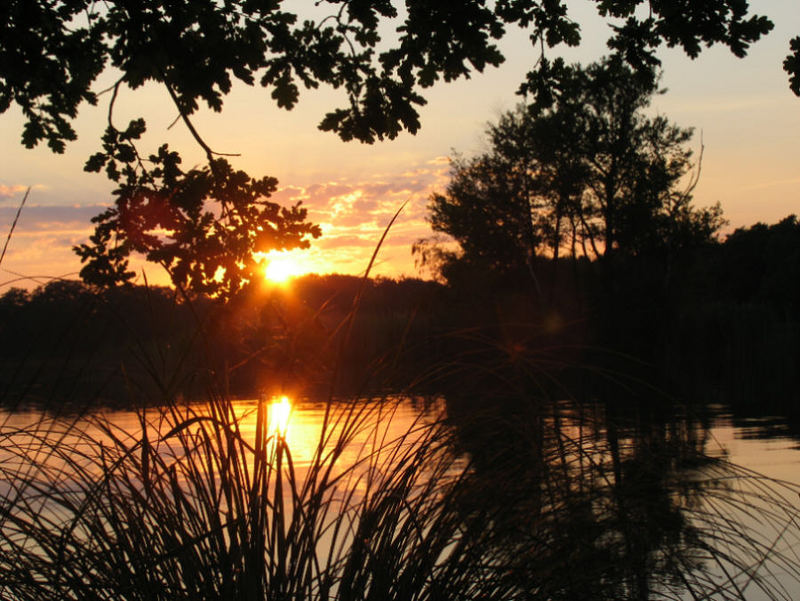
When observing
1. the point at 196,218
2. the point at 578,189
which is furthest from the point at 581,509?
the point at 578,189

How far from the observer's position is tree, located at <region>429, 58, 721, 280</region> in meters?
27.8

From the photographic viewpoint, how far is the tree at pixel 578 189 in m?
27.8

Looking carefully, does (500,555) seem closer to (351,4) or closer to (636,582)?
(636,582)

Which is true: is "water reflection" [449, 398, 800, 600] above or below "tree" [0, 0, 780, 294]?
below

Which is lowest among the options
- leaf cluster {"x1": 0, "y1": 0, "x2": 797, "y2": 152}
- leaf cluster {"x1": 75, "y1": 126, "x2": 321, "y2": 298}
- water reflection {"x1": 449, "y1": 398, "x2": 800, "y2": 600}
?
water reflection {"x1": 449, "y1": 398, "x2": 800, "y2": 600}

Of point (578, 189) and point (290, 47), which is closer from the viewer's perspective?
point (290, 47)

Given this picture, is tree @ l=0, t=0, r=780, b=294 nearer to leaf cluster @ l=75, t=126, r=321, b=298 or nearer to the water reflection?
leaf cluster @ l=75, t=126, r=321, b=298

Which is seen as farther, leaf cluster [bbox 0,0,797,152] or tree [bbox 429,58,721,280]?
tree [bbox 429,58,721,280]

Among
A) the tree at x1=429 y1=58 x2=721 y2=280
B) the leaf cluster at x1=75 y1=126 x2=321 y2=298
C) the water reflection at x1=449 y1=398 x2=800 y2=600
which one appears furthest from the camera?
the tree at x1=429 y1=58 x2=721 y2=280

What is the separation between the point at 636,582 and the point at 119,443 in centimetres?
163

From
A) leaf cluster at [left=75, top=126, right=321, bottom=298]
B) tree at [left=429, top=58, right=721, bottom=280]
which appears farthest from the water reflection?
tree at [left=429, top=58, right=721, bottom=280]

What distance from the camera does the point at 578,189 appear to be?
28438mm

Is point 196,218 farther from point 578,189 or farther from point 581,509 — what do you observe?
point 578,189

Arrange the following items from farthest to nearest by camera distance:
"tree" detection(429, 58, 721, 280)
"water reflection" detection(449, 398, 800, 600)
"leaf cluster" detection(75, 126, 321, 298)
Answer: "tree" detection(429, 58, 721, 280)
"leaf cluster" detection(75, 126, 321, 298)
"water reflection" detection(449, 398, 800, 600)
